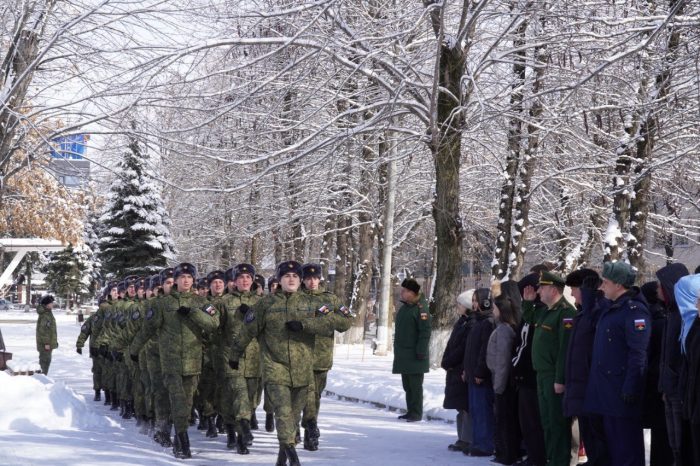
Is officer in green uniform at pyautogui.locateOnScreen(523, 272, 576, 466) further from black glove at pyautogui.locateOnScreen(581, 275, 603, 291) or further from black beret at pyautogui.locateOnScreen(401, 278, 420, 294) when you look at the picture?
black beret at pyautogui.locateOnScreen(401, 278, 420, 294)

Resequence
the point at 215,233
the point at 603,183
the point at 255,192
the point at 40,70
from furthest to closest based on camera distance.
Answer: the point at 215,233 < the point at 255,192 < the point at 603,183 < the point at 40,70

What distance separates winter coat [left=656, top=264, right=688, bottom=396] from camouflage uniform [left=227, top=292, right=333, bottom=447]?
143 inches

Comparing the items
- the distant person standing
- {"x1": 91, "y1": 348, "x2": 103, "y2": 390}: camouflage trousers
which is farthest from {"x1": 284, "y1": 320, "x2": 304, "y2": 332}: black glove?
the distant person standing

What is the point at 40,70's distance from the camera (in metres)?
18.4

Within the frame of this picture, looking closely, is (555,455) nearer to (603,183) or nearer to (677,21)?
(677,21)

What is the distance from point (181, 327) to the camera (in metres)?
12.7

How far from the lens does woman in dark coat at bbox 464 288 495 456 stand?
1217 cm

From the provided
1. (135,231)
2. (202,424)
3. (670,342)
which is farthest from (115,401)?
(135,231)

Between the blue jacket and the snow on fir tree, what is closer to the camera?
the blue jacket

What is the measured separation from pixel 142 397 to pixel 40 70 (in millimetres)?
6184

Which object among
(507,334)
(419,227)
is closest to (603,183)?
(419,227)

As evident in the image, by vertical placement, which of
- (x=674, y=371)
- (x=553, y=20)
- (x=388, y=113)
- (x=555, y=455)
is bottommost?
(x=555, y=455)

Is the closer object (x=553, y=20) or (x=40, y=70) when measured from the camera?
(x=553, y=20)

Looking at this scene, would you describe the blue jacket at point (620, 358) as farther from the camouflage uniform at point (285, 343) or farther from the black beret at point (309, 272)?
the black beret at point (309, 272)
